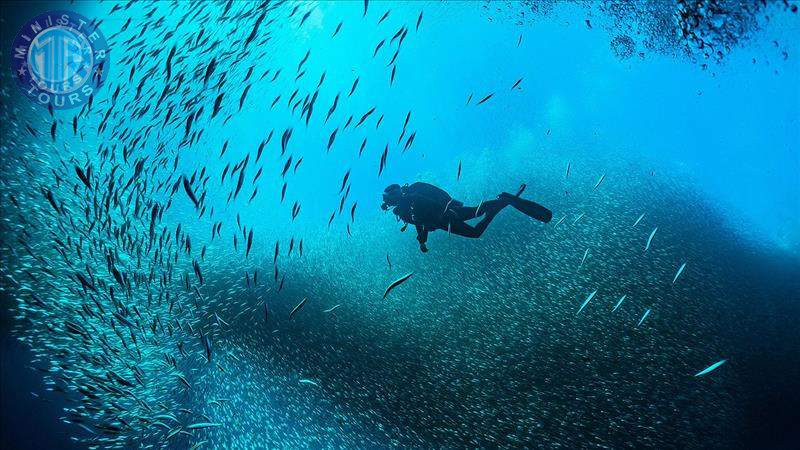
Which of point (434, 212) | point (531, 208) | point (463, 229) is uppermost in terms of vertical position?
point (531, 208)

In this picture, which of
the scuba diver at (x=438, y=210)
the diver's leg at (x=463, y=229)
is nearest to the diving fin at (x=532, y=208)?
the scuba diver at (x=438, y=210)

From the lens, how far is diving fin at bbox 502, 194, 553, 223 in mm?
7172

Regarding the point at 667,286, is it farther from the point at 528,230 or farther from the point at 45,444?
the point at 45,444

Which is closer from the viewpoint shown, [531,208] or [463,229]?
[463,229]

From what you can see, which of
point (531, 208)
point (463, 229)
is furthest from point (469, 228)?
point (531, 208)

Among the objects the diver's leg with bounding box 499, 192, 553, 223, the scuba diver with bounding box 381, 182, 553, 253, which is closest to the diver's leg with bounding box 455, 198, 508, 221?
the scuba diver with bounding box 381, 182, 553, 253

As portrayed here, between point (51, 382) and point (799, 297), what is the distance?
87.0 ft

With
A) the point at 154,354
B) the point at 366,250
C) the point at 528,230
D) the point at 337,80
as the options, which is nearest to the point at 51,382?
the point at 154,354

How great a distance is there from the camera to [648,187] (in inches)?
671

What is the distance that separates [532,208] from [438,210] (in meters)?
2.10

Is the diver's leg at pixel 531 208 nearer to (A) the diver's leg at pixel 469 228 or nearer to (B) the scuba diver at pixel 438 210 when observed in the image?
(B) the scuba diver at pixel 438 210

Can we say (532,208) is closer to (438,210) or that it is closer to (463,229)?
(463,229)

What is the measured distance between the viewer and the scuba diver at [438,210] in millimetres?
7129

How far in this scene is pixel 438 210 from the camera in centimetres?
714
